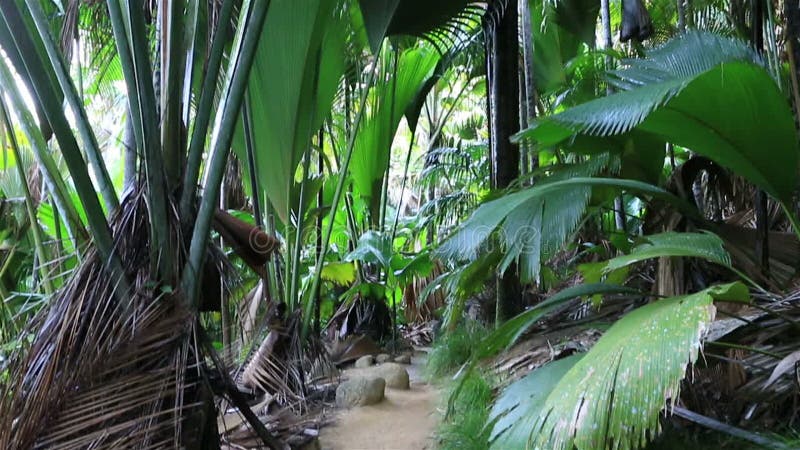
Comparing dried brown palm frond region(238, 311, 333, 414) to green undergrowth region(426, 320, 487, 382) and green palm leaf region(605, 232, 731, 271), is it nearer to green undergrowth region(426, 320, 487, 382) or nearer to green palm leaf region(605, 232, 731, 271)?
green undergrowth region(426, 320, 487, 382)

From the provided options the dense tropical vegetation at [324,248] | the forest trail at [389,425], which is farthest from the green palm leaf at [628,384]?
the forest trail at [389,425]

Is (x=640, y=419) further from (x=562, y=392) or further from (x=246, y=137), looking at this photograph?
(x=246, y=137)

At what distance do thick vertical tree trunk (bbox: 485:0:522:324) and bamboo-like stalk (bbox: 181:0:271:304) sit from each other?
5.48 ft

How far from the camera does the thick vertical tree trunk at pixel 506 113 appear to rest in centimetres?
308

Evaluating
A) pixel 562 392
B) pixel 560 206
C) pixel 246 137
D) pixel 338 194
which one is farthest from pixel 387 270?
pixel 562 392

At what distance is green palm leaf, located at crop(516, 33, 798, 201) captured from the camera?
152 cm

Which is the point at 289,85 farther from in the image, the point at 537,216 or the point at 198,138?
the point at 537,216

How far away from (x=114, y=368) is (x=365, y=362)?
10.1ft

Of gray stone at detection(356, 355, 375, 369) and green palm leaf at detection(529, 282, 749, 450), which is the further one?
gray stone at detection(356, 355, 375, 369)

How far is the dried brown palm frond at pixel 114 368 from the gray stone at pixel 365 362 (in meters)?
2.79

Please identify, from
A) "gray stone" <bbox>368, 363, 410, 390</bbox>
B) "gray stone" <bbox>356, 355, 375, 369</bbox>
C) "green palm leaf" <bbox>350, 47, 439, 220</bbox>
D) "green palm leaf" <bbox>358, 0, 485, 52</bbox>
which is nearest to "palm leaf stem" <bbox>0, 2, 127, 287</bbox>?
"green palm leaf" <bbox>358, 0, 485, 52</bbox>

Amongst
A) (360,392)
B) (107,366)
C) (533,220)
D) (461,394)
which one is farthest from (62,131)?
(360,392)

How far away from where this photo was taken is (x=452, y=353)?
141 inches

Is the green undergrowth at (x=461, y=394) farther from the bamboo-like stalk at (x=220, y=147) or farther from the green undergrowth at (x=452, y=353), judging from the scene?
the bamboo-like stalk at (x=220, y=147)
